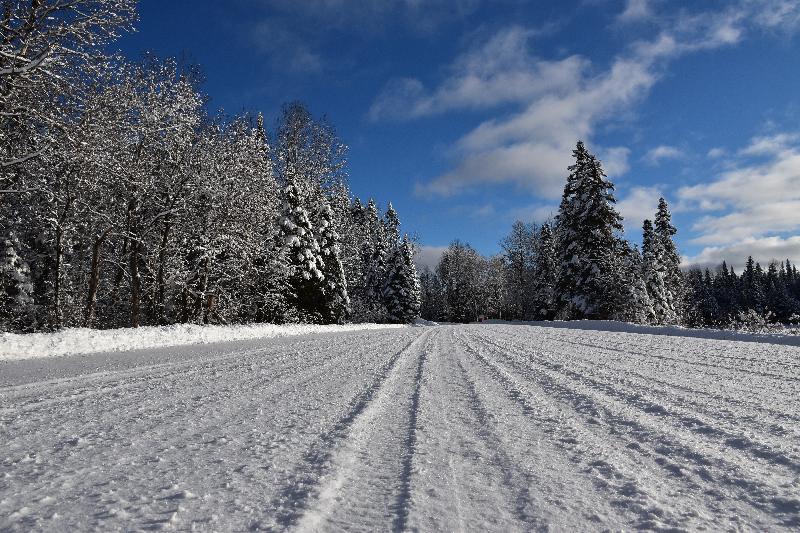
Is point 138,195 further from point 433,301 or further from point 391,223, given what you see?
point 433,301

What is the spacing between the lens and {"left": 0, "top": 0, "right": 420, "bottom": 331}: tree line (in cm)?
1024

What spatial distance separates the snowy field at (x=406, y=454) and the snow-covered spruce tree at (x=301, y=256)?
2314cm

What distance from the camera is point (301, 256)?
93.9 ft

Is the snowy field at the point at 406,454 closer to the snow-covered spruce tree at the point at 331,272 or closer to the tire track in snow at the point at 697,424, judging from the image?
the tire track in snow at the point at 697,424

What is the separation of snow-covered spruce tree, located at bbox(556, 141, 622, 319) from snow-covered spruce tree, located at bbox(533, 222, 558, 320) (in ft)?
50.6

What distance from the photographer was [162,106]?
18922mm

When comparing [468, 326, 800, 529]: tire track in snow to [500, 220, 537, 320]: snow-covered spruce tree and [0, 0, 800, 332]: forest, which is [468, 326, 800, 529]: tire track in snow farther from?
[500, 220, 537, 320]: snow-covered spruce tree

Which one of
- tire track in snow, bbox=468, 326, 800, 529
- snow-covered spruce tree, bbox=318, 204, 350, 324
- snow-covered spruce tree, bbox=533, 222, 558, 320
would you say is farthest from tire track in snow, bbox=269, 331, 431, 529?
snow-covered spruce tree, bbox=533, 222, 558, 320

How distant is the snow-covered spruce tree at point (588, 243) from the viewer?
1330 inches

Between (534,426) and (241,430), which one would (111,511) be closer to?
(241,430)

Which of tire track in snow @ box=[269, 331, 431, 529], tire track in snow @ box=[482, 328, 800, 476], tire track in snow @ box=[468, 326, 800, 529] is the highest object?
tire track in snow @ box=[482, 328, 800, 476]

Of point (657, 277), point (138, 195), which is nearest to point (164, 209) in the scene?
point (138, 195)

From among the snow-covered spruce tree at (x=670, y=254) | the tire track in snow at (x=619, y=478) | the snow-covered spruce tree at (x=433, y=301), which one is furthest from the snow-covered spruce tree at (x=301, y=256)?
the snow-covered spruce tree at (x=433, y=301)

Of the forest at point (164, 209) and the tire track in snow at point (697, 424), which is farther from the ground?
the forest at point (164, 209)
